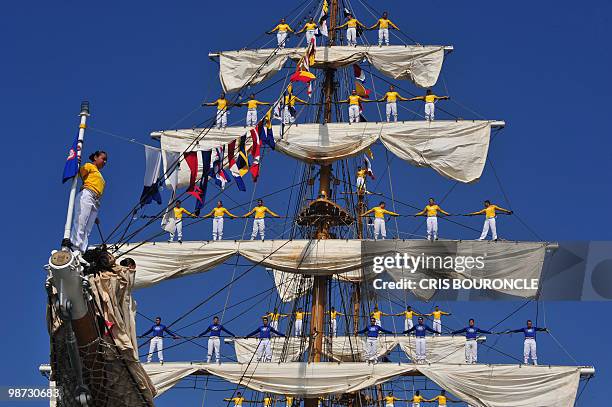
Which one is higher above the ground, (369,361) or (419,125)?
(419,125)

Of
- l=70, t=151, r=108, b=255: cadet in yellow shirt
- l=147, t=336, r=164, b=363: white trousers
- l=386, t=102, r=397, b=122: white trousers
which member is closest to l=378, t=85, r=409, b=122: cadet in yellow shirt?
l=386, t=102, r=397, b=122: white trousers

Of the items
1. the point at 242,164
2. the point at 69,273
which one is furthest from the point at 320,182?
the point at 69,273

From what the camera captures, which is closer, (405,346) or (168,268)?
(168,268)

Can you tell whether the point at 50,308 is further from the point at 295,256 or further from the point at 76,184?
the point at 295,256

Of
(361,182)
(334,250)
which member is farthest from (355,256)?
(361,182)

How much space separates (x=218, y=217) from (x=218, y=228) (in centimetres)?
29

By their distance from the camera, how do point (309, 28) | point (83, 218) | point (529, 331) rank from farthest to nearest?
point (309, 28), point (529, 331), point (83, 218)

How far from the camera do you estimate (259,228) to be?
32188 mm

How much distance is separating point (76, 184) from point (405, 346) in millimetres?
22792

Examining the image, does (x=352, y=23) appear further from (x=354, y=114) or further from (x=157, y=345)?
(x=157, y=345)

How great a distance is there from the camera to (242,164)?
22.9 metres

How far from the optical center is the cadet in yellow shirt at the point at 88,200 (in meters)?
16.8

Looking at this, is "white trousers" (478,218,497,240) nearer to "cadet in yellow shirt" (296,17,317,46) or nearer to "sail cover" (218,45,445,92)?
"sail cover" (218,45,445,92)

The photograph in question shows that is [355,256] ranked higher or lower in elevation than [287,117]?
lower
